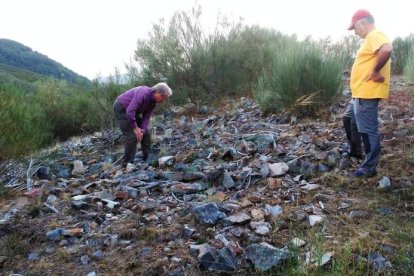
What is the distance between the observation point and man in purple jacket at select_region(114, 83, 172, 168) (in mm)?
5863

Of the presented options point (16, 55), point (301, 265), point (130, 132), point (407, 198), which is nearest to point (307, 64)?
point (130, 132)

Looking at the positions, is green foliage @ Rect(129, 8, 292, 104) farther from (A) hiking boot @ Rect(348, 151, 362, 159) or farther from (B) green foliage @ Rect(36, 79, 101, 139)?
(A) hiking boot @ Rect(348, 151, 362, 159)

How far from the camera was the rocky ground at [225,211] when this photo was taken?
2797 mm

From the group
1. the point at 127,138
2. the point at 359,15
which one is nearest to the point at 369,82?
the point at 359,15

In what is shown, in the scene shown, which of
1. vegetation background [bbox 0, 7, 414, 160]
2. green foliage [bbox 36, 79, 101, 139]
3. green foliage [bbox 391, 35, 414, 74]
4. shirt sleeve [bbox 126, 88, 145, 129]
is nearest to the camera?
shirt sleeve [bbox 126, 88, 145, 129]

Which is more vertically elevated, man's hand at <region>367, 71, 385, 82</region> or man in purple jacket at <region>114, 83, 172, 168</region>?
man's hand at <region>367, 71, 385, 82</region>

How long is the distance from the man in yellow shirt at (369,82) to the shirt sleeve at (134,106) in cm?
313

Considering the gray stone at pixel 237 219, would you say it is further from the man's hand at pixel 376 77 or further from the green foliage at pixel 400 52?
the green foliage at pixel 400 52

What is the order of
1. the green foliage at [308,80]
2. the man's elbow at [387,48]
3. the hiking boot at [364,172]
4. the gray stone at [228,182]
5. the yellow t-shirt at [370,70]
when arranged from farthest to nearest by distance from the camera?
1. the green foliage at [308,80]
2. the gray stone at [228,182]
3. the hiking boot at [364,172]
4. the yellow t-shirt at [370,70]
5. the man's elbow at [387,48]

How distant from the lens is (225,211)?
3490mm

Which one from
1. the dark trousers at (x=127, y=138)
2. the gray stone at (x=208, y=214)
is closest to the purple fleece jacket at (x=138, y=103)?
the dark trousers at (x=127, y=138)

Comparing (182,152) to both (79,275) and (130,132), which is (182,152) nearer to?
(130,132)

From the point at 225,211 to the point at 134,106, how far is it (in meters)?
2.88

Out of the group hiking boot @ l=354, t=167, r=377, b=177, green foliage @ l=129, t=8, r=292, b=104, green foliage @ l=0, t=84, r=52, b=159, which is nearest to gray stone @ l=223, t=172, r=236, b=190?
hiking boot @ l=354, t=167, r=377, b=177
